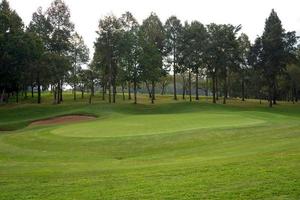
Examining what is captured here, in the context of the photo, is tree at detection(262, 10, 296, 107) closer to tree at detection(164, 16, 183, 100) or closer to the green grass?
tree at detection(164, 16, 183, 100)

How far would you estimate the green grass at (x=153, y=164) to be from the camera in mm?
13055

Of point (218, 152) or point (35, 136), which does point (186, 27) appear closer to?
point (35, 136)

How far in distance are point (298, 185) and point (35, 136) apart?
25.8 m

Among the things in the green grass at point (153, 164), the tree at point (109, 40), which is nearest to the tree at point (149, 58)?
the tree at point (109, 40)

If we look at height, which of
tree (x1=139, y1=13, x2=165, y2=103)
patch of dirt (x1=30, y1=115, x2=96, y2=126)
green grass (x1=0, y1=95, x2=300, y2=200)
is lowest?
patch of dirt (x1=30, y1=115, x2=96, y2=126)

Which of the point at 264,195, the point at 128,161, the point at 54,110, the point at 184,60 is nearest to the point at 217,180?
the point at 264,195

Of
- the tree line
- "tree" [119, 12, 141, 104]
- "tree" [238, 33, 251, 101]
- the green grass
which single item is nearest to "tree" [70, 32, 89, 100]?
the tree line

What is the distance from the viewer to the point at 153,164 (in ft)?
64.7

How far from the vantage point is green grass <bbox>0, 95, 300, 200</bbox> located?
13055 mm

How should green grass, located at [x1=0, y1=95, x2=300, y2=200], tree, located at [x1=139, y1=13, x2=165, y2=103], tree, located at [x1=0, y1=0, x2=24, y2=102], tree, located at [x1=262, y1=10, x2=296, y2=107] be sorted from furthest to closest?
tree, located at [x1=262, y1=10, x2=296, y2=107], tree, located at [x1=139, y1=13, x2=165, y2=103], tree, located at [x1=0, y1=0, x2=24, y2=102], green grass, located at [x1=0, y1=95, x2=300, y2=200]

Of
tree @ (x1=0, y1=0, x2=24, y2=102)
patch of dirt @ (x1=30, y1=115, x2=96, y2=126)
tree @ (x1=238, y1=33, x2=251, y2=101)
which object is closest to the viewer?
patch of dirt @ (x1=30, y1=115, x2=96, y2=126)

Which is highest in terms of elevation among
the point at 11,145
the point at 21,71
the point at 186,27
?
the point at 186,27

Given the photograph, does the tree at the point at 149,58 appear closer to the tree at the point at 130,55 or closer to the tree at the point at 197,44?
the tree at the point at 130,55

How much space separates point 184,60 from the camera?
92000mm
